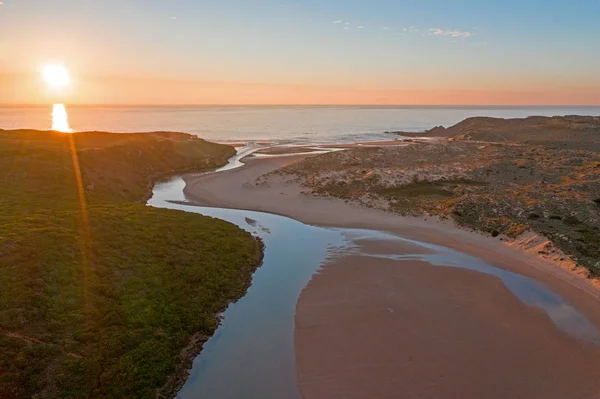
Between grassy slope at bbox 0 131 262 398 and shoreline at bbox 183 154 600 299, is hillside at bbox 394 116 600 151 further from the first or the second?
grassy slope at bbox 0 131 262 398

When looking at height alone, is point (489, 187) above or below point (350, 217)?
above

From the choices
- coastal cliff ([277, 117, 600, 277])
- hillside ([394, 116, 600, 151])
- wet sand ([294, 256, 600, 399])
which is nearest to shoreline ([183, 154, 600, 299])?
coastal cliff ([277, 117, 600, 277])

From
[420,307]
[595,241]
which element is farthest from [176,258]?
[595,241]

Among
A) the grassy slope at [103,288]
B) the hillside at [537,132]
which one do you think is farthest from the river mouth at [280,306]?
the hillside at [537,132]

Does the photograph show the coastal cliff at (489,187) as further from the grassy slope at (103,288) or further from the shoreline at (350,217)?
the grassy slope at (103,288)

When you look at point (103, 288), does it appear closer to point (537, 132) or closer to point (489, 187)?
point (489, 187)

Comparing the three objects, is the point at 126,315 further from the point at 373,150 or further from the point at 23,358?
the point at 373,150

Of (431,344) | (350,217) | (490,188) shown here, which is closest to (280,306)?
(431,344)
